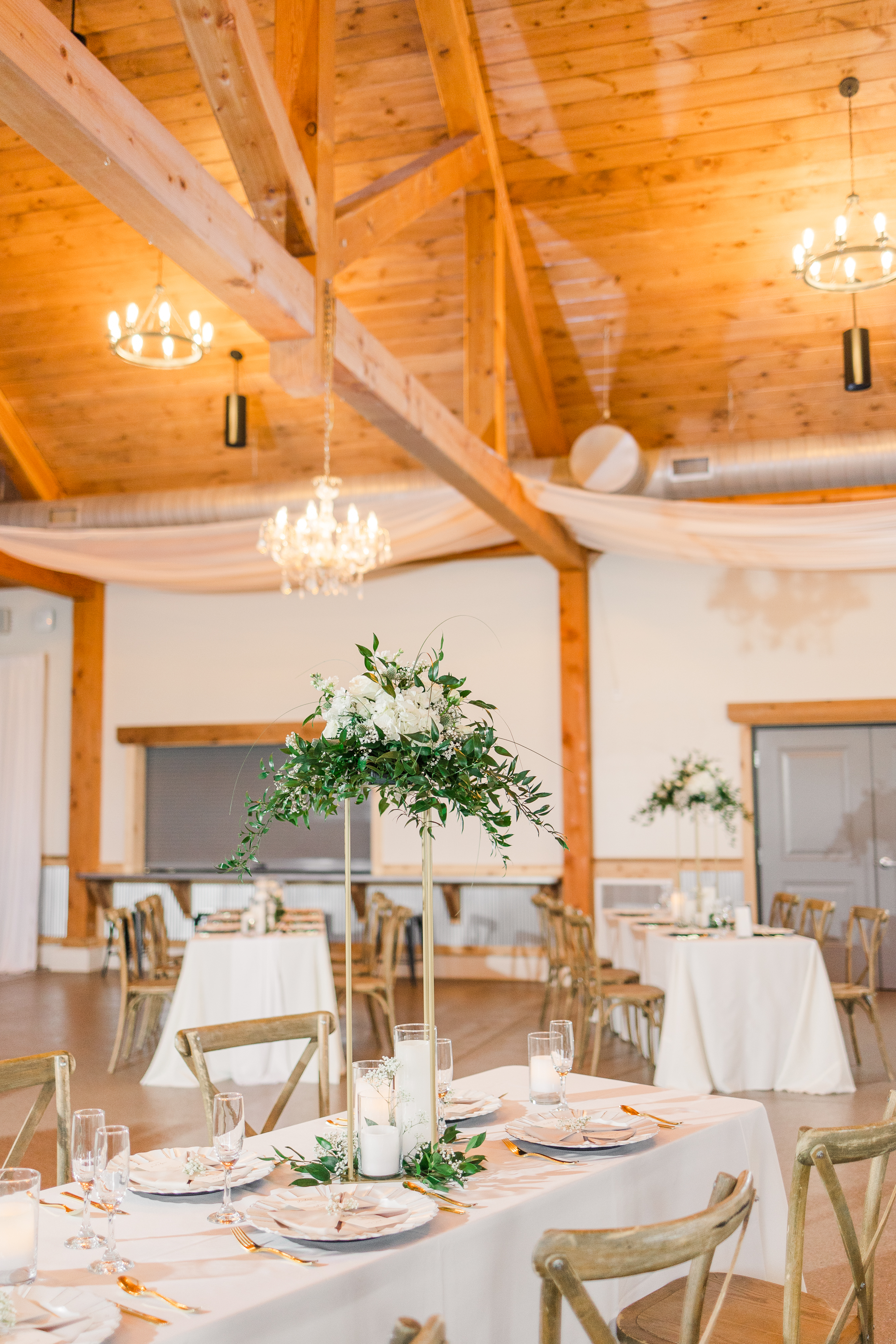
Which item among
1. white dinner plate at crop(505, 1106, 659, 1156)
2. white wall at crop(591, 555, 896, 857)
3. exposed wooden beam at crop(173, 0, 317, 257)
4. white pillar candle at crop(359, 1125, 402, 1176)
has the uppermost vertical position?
exposed wooden beam at crop(173, 0, 317, 257)

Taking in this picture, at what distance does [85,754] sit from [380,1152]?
30.5 ft

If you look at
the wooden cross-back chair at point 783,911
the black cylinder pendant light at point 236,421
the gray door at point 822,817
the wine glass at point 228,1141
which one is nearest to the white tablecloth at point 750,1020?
the wooden cross-back chair at point 783,911

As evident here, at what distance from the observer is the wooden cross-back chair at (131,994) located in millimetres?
6414

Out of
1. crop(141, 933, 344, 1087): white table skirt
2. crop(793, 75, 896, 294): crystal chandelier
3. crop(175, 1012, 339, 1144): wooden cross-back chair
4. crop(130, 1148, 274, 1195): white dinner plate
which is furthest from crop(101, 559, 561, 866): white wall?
crop(130, 1148, 274, 1195): white dinner plate

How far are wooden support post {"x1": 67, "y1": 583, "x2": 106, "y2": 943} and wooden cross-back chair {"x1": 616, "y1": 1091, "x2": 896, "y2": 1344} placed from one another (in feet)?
29.8

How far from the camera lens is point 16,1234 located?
1.67 meters

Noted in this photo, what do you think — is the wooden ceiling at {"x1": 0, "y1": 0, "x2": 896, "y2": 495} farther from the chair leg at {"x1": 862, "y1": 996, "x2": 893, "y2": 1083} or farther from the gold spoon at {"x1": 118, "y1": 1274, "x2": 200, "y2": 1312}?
the gold spoon at {"x1": 118, "y1": 1274, "x2": 200, "y2": 1312}

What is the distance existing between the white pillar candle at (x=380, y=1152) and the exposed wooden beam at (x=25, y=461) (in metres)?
8.69

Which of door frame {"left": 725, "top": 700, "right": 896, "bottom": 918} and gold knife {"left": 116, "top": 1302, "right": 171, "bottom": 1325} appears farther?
door frame {"left": 725, "top": 700, "right": 896, "bottom": 918}

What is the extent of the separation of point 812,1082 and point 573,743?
4.03m

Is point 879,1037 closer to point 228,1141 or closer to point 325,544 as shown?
point 325,544

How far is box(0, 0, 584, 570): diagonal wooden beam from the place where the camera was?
8.85ft

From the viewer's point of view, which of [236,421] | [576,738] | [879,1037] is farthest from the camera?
[576,738]

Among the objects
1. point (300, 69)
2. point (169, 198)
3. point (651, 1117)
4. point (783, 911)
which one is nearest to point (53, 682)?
point (783, 911)
